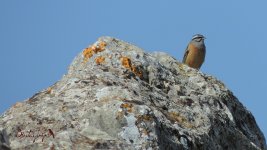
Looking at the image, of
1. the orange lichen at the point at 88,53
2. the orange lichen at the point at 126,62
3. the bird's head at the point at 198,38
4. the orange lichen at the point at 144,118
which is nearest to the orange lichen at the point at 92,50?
the orange lichen at the point at 88,53

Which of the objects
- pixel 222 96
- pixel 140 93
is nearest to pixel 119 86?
pixel 140 93

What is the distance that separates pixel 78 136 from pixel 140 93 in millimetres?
1412

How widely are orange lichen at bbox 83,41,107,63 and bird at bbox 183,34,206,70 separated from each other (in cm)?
922

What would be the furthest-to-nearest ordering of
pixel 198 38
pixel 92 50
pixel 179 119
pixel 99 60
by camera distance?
1. pixel 198 38
2. pixel 92 50
3. pixel 99 60
4. pixel 179 119

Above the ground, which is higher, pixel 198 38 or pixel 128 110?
pixel 198 38

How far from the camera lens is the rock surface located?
6.86 m

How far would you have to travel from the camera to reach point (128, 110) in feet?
23.5

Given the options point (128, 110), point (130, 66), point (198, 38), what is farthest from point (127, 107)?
point (198, 38)

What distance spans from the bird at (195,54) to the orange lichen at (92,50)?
9.22 metres

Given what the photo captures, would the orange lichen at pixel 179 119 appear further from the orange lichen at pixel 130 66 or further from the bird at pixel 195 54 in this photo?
the bird at pixel 195 54

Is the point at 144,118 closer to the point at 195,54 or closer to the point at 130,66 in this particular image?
the point at 130,66

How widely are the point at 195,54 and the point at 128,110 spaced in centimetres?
1185

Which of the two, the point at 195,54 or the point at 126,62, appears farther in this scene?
the point at 195,54

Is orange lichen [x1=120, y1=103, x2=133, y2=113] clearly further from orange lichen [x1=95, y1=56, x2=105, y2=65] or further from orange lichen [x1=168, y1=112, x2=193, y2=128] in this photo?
orange lichen [x1=95, y1=56, x2=105, y2=65]
